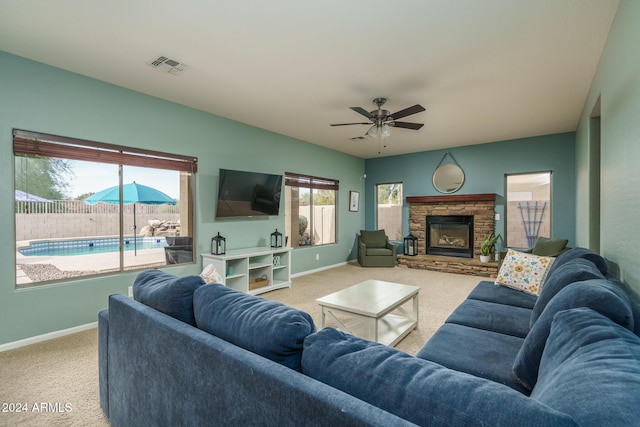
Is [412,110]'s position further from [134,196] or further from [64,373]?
[64,373]

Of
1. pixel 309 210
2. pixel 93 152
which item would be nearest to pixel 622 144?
pixel 93 152

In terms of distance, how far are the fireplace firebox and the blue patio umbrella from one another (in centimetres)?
523

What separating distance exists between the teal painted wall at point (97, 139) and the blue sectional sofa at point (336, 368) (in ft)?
5.68

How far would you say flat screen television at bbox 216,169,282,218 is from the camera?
4.31 metres

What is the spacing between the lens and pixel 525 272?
281cm

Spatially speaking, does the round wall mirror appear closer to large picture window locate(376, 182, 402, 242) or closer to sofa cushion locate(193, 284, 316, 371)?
large picture window locate(376, 182, 402, 242)

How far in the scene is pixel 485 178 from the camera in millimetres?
6020

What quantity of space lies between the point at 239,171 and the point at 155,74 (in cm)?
170

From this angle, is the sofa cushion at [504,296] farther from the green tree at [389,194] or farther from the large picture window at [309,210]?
the green tree at [389,194]

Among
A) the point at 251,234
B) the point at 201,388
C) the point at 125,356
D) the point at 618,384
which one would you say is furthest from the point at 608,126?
the point at 251,234

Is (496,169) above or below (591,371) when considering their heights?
above

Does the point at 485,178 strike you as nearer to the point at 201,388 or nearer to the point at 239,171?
the point at 239,171

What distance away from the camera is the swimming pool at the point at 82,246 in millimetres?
2889

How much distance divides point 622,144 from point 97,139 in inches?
177
